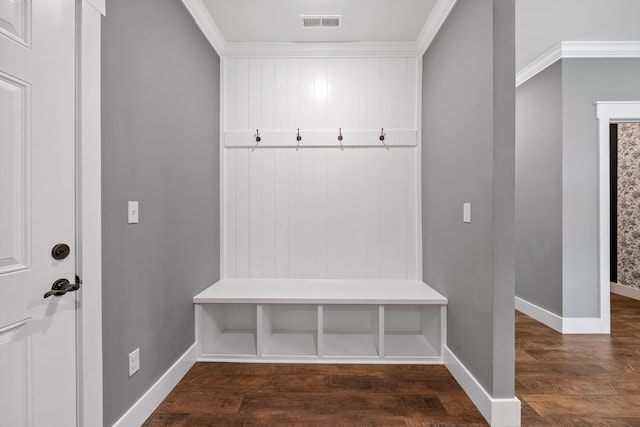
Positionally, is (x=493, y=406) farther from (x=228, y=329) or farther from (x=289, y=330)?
(x=228, y=329)

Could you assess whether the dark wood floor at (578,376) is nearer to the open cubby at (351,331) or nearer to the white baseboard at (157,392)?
the open cubby at (351,331)

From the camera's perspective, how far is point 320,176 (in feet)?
9.84

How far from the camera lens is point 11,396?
3.46ft

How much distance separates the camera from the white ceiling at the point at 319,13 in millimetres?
2398

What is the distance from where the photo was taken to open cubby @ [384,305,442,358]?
249cm

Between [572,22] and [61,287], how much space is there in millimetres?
3759

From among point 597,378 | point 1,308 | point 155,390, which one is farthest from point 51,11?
point 597,378

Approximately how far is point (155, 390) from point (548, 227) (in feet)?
11.6

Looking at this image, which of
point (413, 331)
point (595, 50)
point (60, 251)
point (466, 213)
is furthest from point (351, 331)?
point (595, 50)

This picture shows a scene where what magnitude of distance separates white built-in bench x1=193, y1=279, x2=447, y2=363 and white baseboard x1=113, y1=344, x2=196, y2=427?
201mm

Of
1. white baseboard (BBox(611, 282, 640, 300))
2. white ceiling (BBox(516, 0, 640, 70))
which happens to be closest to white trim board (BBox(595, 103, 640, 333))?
white ceiling (BBox(516, 0, 640, 70))

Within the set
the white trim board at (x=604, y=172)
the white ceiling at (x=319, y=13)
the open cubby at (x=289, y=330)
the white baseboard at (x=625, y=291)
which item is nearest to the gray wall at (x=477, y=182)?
the white ceiling at (x=319, y=13)

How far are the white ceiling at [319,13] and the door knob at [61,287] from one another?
2.10 metres

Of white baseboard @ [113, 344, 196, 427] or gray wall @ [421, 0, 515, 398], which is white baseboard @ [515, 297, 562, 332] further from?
white baseboard @ [113, 344, 196, 427]
